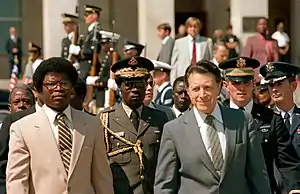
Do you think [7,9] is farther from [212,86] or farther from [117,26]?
[212,86]

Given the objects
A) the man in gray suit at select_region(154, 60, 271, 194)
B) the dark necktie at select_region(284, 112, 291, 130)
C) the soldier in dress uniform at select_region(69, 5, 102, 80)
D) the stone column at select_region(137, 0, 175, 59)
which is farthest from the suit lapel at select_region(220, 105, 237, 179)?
the stone column at select_region(137, 0, 175, 59)

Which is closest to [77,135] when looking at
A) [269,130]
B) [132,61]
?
[132,61]

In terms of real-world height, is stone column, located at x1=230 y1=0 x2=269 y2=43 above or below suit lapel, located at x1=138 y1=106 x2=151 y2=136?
above

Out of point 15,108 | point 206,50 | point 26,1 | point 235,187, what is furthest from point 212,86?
point 26,1

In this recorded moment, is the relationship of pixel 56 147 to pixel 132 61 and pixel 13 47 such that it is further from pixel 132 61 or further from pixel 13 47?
pixel 13 47

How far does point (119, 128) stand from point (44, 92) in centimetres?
130

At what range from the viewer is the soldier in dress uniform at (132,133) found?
→ 743 centimetres

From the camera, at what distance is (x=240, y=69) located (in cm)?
800

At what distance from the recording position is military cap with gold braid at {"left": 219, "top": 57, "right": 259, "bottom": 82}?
7934 mm

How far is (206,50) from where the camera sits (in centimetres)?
1686

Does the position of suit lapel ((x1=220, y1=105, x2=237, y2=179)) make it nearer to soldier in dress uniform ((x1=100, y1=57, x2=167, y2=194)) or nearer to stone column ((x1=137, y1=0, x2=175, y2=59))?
soldier in dress uniform ((x1=100, y1=57, x2=167, y2=194))

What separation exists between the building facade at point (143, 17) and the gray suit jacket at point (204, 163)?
1322cm

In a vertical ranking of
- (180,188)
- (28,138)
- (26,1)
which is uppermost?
(26,1)

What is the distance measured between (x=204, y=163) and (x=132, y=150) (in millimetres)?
1190
